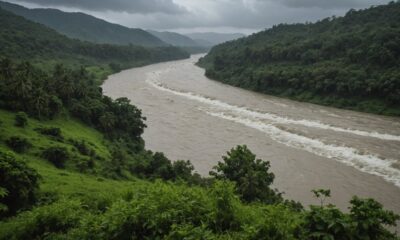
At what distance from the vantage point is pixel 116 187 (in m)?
26.5

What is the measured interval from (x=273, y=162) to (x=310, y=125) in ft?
46.9

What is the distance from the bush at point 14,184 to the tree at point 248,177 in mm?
10440

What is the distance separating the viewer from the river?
1204 inches

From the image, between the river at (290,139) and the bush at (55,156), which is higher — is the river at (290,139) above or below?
above

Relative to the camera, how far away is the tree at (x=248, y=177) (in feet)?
77.8

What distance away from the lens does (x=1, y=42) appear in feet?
313

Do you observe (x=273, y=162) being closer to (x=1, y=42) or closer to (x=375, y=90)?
(x=375, y=90)

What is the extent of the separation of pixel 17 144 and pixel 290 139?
26.6 metres

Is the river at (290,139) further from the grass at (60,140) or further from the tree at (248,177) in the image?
the grass at (60,140)

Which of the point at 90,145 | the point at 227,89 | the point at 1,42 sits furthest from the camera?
the point at 1,42

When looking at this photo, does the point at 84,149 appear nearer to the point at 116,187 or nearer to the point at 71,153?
the point at 71,153

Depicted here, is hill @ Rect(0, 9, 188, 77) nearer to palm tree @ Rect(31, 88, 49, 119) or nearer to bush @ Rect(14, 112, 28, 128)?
palm tree @ Rect(31, 88, 49, 119)

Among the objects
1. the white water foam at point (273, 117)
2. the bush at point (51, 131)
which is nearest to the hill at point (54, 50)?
the white water foam at point (273, 117)

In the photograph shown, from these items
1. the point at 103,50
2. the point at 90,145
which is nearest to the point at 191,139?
the point at 90,145
